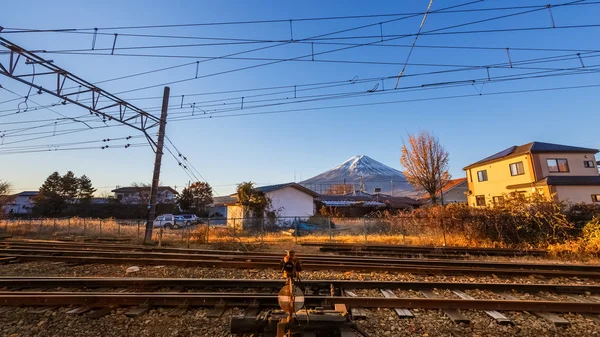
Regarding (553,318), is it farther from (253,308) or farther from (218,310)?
(218,310)

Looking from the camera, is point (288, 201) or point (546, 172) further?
point (288, 201)

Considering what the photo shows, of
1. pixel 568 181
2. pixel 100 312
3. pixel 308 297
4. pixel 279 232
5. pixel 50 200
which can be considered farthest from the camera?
pixel 50 200

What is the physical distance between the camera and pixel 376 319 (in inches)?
193

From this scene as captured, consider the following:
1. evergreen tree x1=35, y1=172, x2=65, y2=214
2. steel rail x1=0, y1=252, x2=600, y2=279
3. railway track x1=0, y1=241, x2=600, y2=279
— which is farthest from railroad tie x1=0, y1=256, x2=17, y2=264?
evergreen tree x1=35, y1=172, x2=65, y2=214

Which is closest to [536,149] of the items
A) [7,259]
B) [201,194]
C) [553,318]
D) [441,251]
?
[441,251]

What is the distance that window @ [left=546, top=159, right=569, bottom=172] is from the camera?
2653cm

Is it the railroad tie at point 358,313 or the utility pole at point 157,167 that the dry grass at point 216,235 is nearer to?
the utility pole at point 157,167

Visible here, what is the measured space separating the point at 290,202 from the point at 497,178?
2411 centimetres

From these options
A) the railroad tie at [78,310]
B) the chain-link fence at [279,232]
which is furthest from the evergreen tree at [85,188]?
the railroad tie at [78,310]

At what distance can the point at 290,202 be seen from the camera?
105 ft

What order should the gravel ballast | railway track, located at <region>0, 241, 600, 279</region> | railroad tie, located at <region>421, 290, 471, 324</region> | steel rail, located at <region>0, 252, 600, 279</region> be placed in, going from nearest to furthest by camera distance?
the gravel ballast, railroad tie, located at <region>421, 290, 471, 324</region>, steel rail, located at <region>0, 252, 600, 279</region>, railway track, located at <region>0, 241, 600, 279</region>

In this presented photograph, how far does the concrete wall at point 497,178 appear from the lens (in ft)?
88.9

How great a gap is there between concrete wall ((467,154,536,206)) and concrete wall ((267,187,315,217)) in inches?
752

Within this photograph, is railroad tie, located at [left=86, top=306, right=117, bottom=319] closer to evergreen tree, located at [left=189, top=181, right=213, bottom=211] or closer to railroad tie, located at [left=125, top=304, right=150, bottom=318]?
railroad tie, located at [left=125, top=304, right=150, bottom=318]
